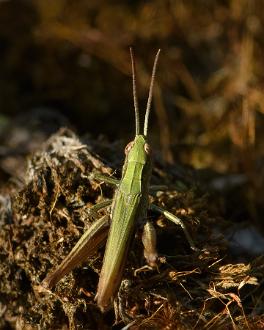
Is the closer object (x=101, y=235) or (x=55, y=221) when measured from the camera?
(x=101, y=235)

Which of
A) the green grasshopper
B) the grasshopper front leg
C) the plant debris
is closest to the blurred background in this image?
the plant debris

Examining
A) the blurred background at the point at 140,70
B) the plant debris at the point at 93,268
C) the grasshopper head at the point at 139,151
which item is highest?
the blurred background at the point at 140,70

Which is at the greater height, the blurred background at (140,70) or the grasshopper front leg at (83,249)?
the blurred background at (140,70)

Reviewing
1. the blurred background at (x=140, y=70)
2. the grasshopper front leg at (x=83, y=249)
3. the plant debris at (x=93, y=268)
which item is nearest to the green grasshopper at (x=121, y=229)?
the grasshopper front leg at (x=83, y=249)

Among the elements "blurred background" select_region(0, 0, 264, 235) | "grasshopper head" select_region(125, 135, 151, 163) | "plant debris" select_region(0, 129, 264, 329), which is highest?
"blurred background" select_region(0, 0, 264, 235)

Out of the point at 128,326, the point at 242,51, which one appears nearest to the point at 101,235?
the point at 128,326

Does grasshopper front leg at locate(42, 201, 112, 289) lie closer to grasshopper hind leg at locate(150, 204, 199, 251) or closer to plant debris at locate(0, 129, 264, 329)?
plant debris at locate(0, 129, 264, 329)

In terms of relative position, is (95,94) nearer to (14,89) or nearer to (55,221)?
(14,89)

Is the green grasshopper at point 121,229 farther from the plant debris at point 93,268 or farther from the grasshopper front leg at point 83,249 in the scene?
the plant debris at point 93,268
